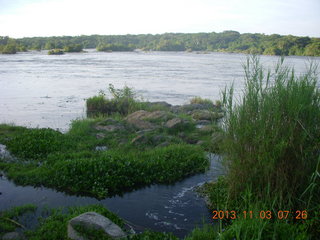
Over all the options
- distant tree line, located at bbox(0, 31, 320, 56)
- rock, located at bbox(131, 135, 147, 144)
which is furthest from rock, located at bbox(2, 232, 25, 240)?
distant tree line, located at bbox(0, 31, 320, 56)

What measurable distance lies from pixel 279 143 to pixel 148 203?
2.95 metres

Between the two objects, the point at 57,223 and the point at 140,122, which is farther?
the point at 140,122

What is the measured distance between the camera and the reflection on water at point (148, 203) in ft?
19.4

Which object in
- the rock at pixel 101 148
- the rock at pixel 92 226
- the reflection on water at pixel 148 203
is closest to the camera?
the rock at pixel 92 226

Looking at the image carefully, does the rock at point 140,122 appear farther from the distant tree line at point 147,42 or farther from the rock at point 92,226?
the distant tree line at point 147,42

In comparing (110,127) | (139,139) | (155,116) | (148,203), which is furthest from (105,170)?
(155,116)

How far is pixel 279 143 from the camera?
5.03m

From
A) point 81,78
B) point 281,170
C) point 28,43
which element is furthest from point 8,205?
point 28,43

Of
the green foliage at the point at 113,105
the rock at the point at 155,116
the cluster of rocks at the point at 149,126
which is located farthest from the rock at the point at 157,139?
the green foliage at the point at 113,105

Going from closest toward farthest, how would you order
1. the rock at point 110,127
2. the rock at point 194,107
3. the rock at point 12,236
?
the rock at point 12,236 → the rock at point 110,127 → the rock at point 194,107

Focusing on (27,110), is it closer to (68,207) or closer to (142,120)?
(142,120)

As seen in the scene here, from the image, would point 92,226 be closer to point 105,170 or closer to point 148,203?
point 148,203

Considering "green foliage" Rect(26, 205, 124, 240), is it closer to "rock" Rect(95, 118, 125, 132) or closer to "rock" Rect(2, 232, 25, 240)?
"rock" Rect(2, 232, 25, 240)

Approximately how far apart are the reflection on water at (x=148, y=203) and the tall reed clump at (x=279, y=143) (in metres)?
0.88
